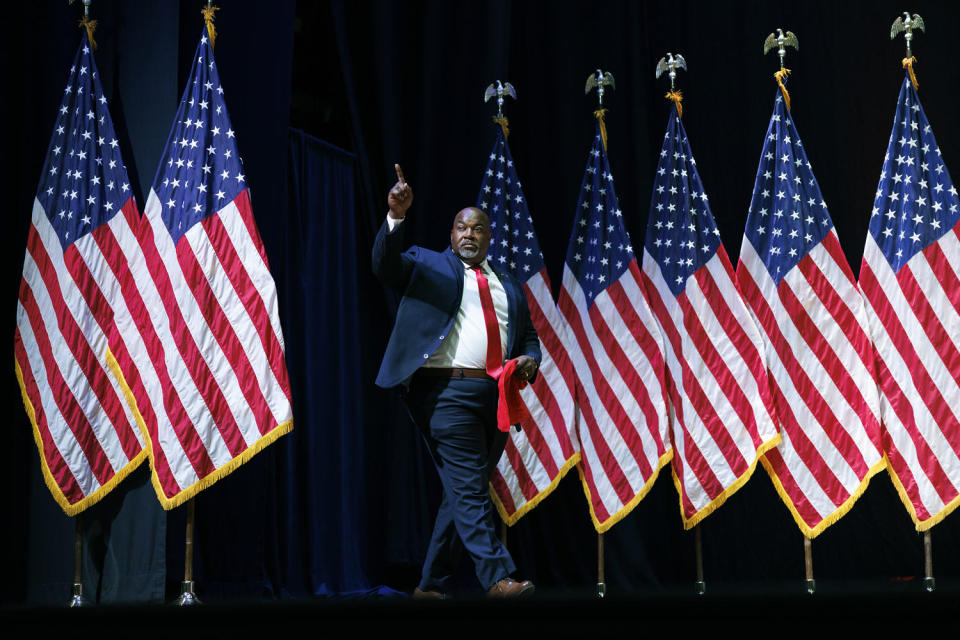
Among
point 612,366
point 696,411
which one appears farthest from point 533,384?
point 696,411

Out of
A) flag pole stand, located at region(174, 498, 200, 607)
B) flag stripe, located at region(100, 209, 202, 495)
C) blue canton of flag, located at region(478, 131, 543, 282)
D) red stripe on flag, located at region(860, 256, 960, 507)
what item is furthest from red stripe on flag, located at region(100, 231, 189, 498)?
red stripe on flag, located at region(860, 256, 960, 507)

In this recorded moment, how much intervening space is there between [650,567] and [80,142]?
3651 mm

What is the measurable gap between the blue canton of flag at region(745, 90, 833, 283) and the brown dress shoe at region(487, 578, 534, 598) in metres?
2.26

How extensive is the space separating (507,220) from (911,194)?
1.99m

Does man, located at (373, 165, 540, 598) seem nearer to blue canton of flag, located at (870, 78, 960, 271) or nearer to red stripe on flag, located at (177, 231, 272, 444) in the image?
red stripe on flag, located at (177, 231, 272, 444)

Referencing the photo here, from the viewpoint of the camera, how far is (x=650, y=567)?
6.03 m

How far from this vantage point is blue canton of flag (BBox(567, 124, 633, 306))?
18.5 ft

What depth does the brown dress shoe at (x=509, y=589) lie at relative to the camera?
12.6ft

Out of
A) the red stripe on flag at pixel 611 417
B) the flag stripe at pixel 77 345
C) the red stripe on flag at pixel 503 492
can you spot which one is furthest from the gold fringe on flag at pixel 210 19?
the red stripe on flag at pixel 503 492

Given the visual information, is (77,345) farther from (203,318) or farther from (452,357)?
(452,357)

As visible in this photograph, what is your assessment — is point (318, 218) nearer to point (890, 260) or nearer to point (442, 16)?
point (442, 16)

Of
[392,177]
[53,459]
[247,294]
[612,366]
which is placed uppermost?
[392,177]

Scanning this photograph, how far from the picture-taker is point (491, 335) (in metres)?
4.42

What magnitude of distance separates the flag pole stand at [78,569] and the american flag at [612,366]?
2.35 m
